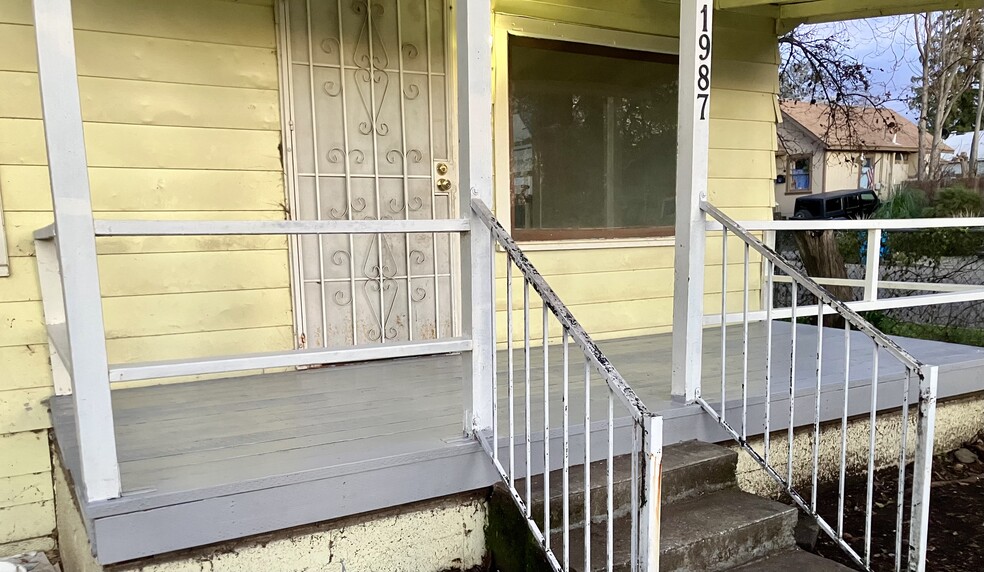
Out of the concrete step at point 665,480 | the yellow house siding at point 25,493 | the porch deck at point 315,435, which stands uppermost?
the porch deck at point 315,435

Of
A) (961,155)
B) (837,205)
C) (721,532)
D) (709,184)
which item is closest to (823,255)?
(709,184)

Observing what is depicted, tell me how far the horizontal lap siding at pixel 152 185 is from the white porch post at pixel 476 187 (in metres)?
1.53

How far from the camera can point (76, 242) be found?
1.66 metres

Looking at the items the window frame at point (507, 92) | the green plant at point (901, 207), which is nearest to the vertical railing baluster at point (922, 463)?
the window frame at point (507, 92)

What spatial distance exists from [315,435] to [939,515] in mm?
2870

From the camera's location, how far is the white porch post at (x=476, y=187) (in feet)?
6.87

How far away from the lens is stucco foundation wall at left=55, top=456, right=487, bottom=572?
6.14ft

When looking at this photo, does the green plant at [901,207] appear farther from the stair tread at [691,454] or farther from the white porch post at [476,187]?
the white porch post at [476,187]

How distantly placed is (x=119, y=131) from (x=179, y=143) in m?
0.25

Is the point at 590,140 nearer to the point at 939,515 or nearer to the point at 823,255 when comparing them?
the point at 939,515

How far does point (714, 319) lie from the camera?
2.66 metres

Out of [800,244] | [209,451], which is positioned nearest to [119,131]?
[209,451]

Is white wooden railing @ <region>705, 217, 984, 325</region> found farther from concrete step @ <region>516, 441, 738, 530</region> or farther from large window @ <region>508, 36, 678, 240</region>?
large window @ <region>508, 36, 678, 240</region>

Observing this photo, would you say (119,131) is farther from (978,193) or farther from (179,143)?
(978,193)
